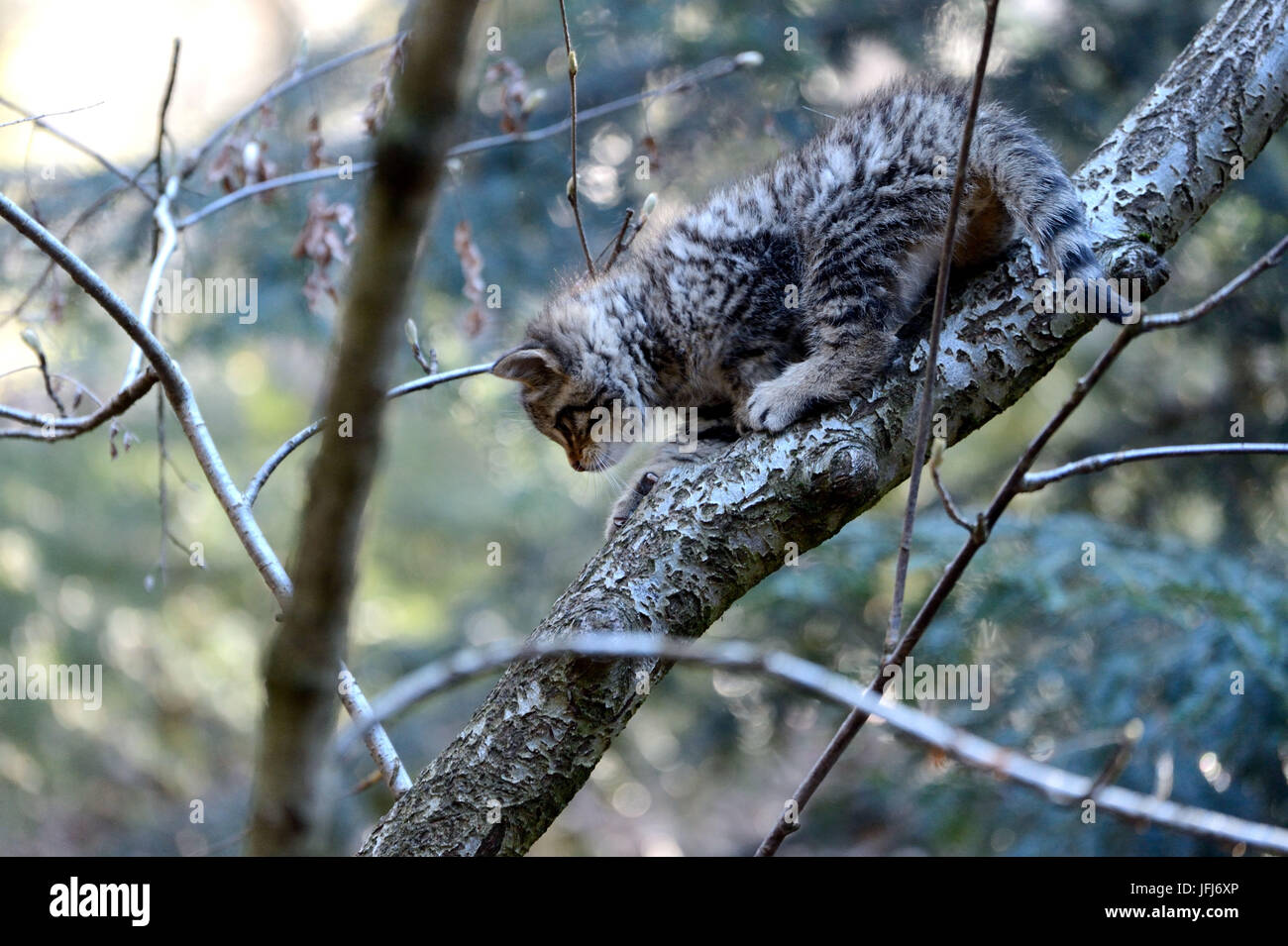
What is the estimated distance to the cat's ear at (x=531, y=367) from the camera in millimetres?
2707

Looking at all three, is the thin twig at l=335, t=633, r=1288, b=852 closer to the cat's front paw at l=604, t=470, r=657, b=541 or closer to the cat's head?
the cat's front paw at l=604, t=470, r=657, b=541

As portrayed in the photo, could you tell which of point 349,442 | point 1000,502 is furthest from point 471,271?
point 349,442

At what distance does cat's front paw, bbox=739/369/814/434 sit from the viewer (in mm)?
1975

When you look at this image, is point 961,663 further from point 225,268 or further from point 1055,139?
point 225,268

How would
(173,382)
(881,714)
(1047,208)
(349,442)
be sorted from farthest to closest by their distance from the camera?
(1047,208) < (173,382) < (881,714) < (349,442)

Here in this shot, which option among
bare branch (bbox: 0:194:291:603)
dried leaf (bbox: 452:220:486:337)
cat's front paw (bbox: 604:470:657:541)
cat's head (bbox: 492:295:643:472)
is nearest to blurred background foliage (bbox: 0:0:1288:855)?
dried leaf (bbox: 452:220:486:337)

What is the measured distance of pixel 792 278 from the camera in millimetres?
2615

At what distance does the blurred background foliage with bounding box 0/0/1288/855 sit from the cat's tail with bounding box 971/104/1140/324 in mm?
910

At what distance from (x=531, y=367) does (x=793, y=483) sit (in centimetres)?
122

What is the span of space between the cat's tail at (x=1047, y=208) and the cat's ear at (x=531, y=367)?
1.19 meters

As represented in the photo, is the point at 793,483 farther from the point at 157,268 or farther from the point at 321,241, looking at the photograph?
the point at 321,241

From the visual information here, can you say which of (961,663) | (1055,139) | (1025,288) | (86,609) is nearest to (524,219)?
(1055,139)

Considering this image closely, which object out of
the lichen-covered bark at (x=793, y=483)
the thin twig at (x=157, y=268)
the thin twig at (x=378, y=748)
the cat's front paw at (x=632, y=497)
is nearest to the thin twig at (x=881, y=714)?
the lichen-covered bark at (x=793, y=483)

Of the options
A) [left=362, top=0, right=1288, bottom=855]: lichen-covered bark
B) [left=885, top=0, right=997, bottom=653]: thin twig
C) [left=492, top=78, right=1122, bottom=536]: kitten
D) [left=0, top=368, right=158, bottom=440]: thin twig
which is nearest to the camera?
[left=885, top=0, right=997, bottom=653]: thin twig
